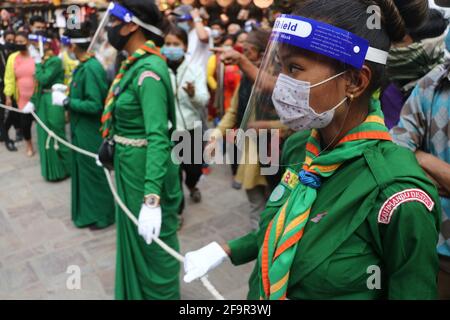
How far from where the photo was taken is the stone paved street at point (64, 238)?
125 inches

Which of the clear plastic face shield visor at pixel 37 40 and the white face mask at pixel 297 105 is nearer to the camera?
the white face mask at pixel 297 105

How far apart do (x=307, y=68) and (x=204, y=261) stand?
31.8 inches

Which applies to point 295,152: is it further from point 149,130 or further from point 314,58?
point 149,130

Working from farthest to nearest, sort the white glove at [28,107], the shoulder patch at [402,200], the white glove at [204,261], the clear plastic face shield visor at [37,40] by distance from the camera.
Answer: the clear plastic face shield visor at [37,40]
the white glove at [28,107]
the white glove at [204,261]
the shoulder patch at [402,200]

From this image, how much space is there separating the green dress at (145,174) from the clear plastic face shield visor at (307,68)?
1189 mm

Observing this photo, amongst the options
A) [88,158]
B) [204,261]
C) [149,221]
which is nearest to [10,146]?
[88,158]

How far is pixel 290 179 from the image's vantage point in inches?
52.2

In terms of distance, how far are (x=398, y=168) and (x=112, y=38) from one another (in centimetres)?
209

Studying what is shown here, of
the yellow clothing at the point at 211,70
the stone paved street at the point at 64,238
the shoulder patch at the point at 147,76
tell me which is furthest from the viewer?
the yellow clothing at the point at 211,70

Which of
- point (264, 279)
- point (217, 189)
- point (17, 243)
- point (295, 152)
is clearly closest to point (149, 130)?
point (295, 152)

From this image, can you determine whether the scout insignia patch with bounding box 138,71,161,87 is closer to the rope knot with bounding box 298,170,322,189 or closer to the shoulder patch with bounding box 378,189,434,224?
the rope knot with bounding box 298,170,322,189

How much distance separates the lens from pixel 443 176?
1.43 metres

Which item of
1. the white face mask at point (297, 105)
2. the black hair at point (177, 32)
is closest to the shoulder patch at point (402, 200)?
the white face mask at point (297, 105)

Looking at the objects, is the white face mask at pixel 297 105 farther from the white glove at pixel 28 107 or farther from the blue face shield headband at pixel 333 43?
the white glove at pixel 28 107
